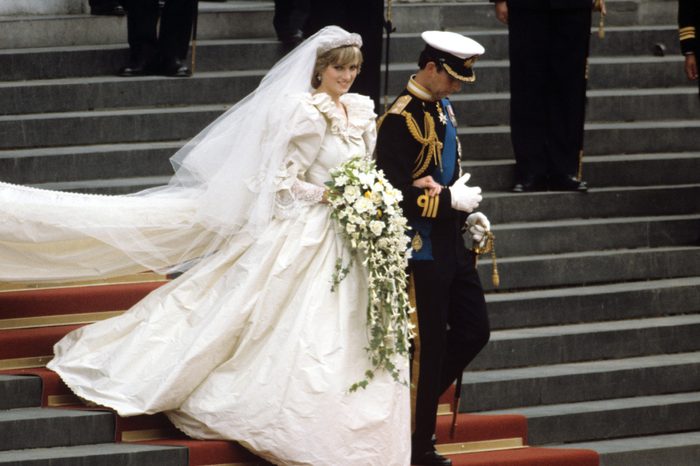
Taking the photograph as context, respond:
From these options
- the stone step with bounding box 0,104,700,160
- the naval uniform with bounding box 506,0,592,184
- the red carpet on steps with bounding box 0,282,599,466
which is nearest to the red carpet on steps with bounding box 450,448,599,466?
the red carpet on steps with bounding box 0,282,599,466

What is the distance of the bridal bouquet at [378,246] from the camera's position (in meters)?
7.11

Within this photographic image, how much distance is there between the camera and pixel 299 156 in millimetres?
7402

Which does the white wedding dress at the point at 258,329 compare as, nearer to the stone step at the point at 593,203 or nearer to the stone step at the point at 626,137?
the stone step at the point at 593,203

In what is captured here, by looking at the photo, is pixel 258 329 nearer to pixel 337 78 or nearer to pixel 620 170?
pixel 337 78

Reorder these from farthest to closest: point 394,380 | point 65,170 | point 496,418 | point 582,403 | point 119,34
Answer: point 119,34, point 65,170, point 582,403, point 496,418, point 394,380

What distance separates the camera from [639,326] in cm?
937

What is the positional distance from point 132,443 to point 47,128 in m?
2.89

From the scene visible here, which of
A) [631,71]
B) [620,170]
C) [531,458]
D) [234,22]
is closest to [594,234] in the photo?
[620,170]

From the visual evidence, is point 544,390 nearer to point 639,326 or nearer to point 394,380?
point 639,326

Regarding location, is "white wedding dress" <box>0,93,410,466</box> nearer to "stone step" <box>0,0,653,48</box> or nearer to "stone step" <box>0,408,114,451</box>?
"stone step" <box>0,408,114,451</box>

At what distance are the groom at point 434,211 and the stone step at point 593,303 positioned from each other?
66.8 inches

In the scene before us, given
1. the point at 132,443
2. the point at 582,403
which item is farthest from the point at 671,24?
the point at 132,443

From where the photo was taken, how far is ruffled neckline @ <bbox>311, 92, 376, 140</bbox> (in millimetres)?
7383

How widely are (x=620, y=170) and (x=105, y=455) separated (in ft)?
14.8
